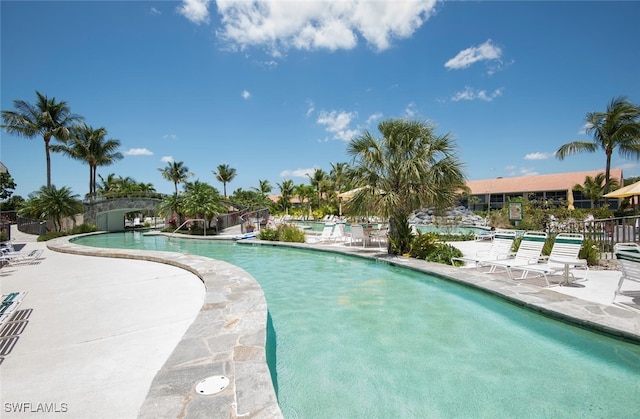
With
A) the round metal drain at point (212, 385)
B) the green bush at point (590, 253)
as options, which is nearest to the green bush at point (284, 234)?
the green bush at point (590, 253)

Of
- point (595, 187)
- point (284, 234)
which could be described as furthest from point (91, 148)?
point (595, 187)

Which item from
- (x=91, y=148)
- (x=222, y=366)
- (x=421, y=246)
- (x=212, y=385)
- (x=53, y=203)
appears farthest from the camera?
(x=91, y=148)

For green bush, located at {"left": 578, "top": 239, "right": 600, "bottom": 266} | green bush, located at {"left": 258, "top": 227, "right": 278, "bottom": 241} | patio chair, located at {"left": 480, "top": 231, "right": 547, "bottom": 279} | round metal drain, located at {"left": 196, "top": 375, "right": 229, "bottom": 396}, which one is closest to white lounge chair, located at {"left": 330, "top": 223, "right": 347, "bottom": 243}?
green bush, located at {"left": 258, "top": 227, "right": 278, "bottom": 241}

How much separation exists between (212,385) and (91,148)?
3529 cm

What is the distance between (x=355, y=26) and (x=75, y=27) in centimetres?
998

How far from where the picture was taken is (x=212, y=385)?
7.97ft

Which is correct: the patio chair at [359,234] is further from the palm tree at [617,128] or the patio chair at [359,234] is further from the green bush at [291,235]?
the palm tree at [617,128]

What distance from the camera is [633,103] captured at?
54.0 ft

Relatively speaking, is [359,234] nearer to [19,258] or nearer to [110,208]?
[19,258]

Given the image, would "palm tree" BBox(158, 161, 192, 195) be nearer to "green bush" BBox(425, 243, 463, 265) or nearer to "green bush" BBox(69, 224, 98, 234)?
"green bush" BBox(69, 224, 98, 234)

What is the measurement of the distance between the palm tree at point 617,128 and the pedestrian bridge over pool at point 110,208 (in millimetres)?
33730

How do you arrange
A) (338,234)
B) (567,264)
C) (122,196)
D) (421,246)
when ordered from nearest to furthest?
(567,264) < (421,246) < (338,234) < (122,196)

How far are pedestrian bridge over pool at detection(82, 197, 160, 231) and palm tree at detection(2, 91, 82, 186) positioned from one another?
3513 mm

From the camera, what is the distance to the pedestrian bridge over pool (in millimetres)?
25094
